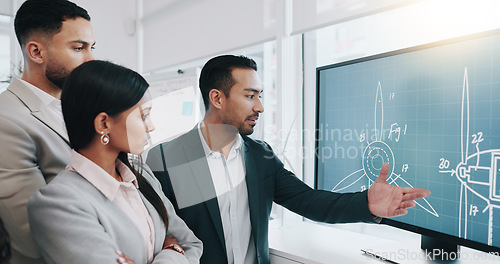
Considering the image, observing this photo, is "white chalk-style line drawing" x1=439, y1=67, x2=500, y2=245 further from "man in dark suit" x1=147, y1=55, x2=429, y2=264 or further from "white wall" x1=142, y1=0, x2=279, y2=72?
"white wall" x1=142, y1=0, x2=279, y2=72

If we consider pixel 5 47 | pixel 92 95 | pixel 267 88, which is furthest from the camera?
pixel 5 47

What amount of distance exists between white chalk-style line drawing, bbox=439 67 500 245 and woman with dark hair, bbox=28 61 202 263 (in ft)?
3.11

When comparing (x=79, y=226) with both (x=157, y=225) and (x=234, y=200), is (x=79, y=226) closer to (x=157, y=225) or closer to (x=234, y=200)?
(x=157, y=225)

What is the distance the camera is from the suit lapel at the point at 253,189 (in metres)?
1.51

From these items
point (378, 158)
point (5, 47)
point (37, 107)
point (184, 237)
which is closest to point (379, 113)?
point (378, 158)

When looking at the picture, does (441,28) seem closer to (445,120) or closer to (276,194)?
(445,120)

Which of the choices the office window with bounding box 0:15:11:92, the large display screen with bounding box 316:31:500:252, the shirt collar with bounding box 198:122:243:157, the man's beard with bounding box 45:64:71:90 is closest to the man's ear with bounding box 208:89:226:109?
the shirt collar with bounding box 198:122:243:157

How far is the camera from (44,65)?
120cm

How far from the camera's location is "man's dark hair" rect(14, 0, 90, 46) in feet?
3.91

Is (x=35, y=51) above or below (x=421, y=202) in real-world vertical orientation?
above

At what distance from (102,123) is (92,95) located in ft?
0.27

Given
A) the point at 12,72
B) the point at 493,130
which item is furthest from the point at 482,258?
the point at 12,72

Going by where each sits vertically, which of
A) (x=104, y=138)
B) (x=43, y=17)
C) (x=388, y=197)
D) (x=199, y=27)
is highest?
(x=199, y=27)

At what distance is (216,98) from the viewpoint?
1.60 m
